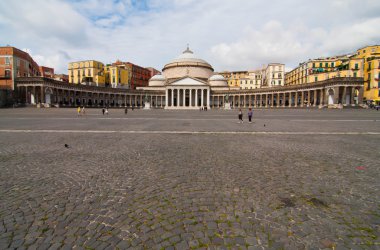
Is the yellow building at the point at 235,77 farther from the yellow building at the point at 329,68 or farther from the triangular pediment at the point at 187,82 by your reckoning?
the triangular pediment at the point at 187,82

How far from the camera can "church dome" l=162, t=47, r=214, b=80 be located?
Result: 99.4m

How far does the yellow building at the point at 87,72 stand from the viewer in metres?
81.0

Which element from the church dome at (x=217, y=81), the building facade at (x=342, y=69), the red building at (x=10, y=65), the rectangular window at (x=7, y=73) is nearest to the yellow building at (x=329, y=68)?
the building facade at (x=342, y=69)

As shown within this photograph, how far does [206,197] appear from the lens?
13.2 ft

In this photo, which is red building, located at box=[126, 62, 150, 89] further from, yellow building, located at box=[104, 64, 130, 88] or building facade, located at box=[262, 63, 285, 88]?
building facade, located at box=[262, 63, 285, 88]

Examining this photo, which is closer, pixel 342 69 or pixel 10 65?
pixel 10 65

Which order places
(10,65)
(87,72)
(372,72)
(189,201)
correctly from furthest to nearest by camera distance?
(87,72), (372,72), (10,65), (189,201)

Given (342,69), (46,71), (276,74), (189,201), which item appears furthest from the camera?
(276,74)

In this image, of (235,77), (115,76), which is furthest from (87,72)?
(235,77)

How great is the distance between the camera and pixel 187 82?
276 feet

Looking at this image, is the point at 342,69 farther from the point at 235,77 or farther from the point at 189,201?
→ the point at 189,201

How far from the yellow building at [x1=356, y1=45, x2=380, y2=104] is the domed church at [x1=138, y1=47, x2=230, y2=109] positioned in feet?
159

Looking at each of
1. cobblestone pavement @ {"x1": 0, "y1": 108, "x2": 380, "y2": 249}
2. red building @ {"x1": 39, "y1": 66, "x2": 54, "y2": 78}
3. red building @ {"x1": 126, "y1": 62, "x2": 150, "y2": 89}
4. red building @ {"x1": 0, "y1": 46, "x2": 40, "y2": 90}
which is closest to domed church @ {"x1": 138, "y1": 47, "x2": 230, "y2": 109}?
red building @ {"x1": 126, "y1": 62, "x2": 150, "y2": 89}

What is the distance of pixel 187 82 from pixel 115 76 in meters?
31.3
